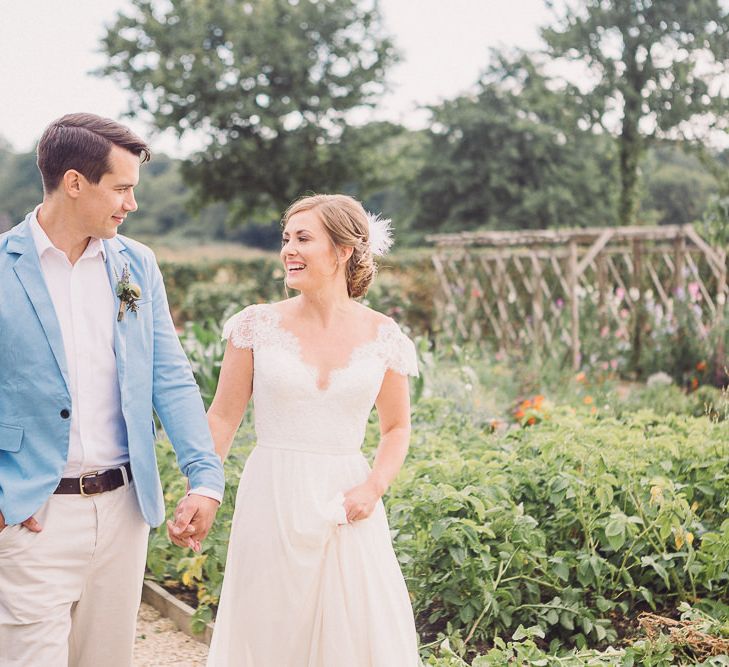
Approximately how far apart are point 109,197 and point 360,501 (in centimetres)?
102

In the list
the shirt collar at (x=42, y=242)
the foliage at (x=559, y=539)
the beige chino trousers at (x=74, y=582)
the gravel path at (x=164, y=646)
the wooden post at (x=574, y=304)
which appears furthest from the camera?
the wooden post at (x=574, y=304)

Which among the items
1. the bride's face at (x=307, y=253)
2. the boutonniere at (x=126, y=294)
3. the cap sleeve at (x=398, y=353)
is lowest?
the cap sleeve at (x=398, y=353)

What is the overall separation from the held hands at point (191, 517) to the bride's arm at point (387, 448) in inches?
14.4

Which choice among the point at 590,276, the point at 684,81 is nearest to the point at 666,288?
the point at 590,276

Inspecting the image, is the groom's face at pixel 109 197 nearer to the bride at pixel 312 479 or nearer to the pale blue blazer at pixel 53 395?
the pale blue blazer at pixel 53 395

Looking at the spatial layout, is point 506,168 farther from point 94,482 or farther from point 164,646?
point 94,482

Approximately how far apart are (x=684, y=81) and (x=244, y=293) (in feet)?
39.0

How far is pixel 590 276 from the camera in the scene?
1319 centimetres

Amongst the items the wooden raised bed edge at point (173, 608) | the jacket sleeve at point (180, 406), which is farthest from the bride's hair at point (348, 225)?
the wooden raised bed edge at point (173, 608)

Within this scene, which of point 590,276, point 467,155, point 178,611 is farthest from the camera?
point 467,155

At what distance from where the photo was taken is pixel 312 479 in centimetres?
253

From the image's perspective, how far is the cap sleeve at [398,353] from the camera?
2.63 metres

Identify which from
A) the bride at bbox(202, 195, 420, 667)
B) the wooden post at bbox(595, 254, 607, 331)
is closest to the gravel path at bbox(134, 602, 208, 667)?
the bride at bbox(202, 195, 420, 667)

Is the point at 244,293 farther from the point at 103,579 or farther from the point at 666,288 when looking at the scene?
the point at 103,579
